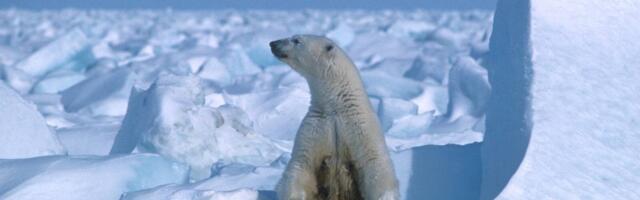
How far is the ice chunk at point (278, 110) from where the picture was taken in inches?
168

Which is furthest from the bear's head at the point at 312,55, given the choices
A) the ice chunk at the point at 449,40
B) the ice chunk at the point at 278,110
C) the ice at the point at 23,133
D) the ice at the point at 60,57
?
the ice chunk at the point at 449,40

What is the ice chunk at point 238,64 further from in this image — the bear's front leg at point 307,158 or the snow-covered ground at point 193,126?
the bear's front leg at point 307,158

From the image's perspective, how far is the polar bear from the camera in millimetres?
2070

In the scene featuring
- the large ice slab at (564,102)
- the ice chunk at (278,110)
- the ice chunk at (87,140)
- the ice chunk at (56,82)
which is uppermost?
the large ice slab at (564,102)

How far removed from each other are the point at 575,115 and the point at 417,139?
1711mm

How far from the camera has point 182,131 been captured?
323 cm

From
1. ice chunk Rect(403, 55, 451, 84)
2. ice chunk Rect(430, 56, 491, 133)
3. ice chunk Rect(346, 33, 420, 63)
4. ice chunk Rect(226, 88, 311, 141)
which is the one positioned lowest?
ice chunk Rect(346, 33, 420, 63)

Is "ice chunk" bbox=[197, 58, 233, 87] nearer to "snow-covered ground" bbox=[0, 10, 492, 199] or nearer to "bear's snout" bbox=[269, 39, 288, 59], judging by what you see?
"snow-covered ground" bbox=[0, 10, 492, 199]

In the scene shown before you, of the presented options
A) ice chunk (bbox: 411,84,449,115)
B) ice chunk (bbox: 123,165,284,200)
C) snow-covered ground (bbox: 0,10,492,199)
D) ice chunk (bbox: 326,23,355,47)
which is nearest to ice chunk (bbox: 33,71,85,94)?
snow-covered ground (bbox: 0,10,492,199)

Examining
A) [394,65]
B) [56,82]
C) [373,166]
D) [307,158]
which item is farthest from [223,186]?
[394,65]

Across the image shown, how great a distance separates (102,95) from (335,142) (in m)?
3.66

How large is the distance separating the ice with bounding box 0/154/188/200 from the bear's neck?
2.01ft

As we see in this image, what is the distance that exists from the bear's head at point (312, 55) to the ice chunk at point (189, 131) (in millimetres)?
1068

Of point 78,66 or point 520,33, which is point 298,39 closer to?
point 520,33
